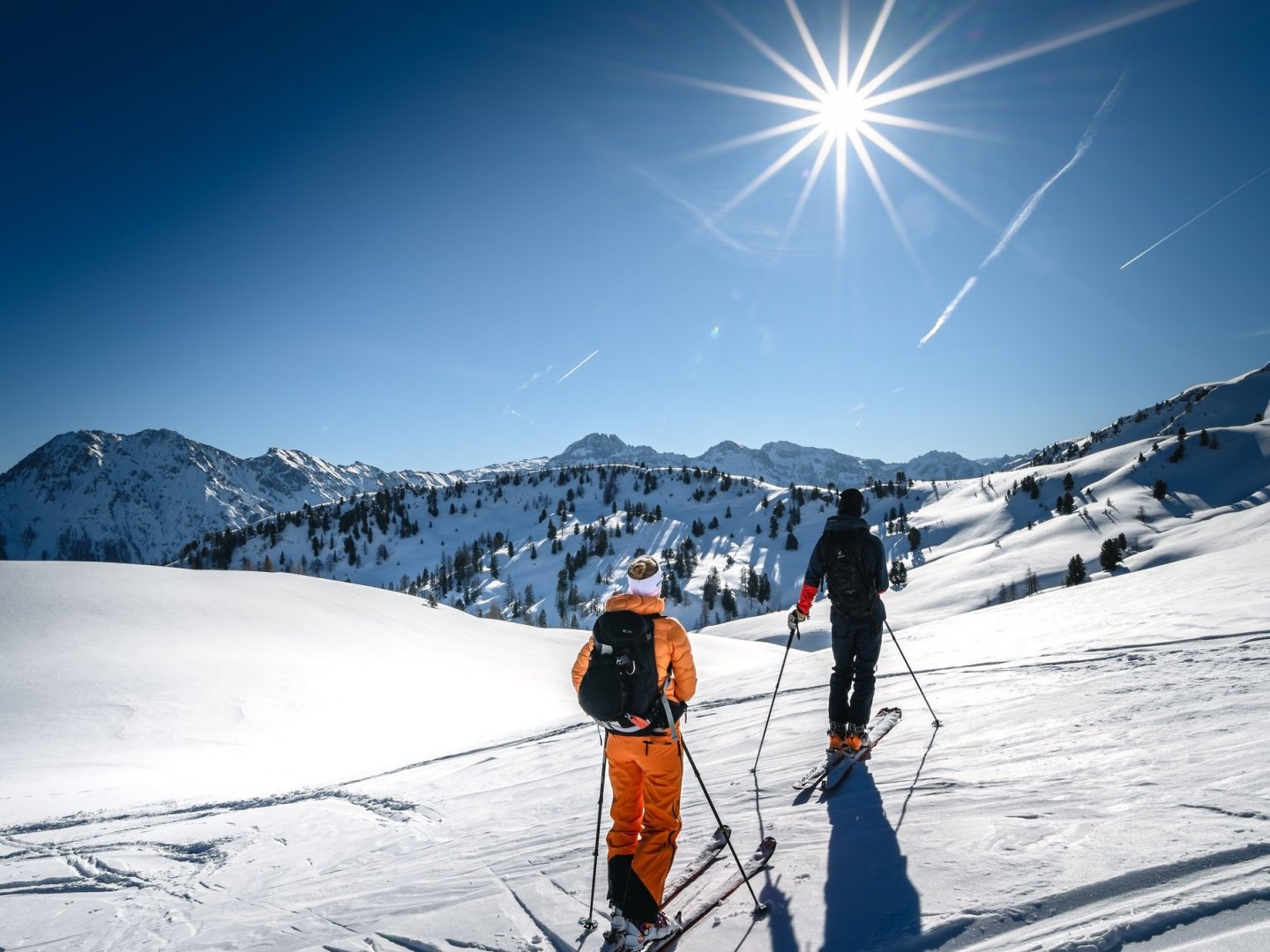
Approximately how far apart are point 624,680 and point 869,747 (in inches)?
174

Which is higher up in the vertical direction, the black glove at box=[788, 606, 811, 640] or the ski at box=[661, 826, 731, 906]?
the black glove at box=[788, 606, 811, 640]

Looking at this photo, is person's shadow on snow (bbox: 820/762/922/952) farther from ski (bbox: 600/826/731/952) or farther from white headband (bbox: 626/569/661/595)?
white headband (bbox: 626/569/661/595)

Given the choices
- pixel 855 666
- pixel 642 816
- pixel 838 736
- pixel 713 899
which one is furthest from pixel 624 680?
pixel 855 666

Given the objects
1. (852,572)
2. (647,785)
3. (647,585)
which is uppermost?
(647,585)

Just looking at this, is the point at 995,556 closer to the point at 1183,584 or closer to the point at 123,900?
the point at 1183,584

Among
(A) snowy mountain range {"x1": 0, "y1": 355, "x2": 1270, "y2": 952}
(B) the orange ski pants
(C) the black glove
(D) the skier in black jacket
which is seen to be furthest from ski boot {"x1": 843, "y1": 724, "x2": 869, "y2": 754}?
(B) the orange ski pants

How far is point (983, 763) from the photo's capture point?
580 cm

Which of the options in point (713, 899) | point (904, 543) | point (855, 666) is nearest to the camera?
point (713, 899)

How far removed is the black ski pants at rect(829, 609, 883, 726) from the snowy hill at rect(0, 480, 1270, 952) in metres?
0.67

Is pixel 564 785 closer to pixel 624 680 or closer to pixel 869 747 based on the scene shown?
pixel 869 747

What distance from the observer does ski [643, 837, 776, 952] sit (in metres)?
3.89

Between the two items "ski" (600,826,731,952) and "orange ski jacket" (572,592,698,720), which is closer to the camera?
"ski" (600,826,731,952)

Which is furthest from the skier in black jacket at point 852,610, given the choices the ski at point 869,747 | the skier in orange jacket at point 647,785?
the skier in orange jacket at point 647,785

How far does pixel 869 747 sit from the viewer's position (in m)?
6.86
